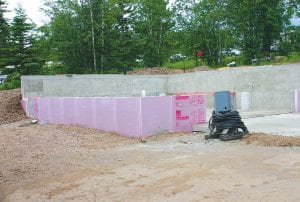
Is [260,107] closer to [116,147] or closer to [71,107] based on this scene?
[71,107]

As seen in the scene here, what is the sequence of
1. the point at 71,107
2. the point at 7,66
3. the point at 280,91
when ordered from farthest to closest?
the point at 7,66 → the point at 280,91 → the point at 71,107

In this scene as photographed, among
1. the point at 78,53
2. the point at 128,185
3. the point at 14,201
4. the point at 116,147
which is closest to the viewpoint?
the point at 14,201

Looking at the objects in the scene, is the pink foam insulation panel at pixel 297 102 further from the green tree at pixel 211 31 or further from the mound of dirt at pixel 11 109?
the green tree at pixel 211 31

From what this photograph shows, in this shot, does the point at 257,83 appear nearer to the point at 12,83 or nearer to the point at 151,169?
the point at 151,169

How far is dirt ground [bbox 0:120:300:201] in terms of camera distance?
702 cm

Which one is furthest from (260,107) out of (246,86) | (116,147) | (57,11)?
(57,11)

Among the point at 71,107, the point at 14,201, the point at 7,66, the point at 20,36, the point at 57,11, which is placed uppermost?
the point at 57,11

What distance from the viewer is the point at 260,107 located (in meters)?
21.3

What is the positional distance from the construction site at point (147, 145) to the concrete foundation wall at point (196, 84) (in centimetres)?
7

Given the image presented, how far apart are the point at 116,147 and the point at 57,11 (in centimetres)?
2721

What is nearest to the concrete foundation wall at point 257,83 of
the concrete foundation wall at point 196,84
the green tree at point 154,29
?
the concrete foundation wall at point 196,84

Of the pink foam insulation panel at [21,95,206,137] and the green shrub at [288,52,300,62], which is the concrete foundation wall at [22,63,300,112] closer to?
the pink foam insulation panel at [21,95,206,137]

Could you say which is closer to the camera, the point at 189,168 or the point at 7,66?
the point at 189,168

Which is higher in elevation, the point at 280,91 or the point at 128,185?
the point at 280,91
